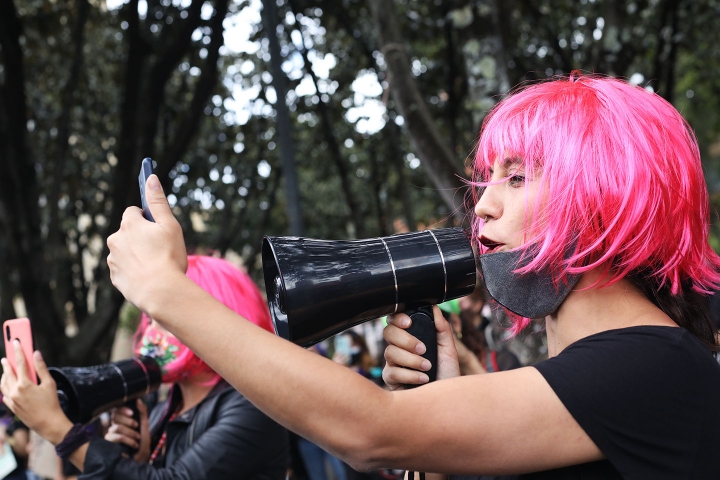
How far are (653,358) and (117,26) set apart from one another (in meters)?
9.29

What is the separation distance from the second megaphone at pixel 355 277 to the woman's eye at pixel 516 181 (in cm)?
16

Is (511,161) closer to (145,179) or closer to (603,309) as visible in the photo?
(603,309)

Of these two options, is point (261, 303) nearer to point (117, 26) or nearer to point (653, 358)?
point (653, 358)

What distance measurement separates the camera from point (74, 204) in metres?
11.0

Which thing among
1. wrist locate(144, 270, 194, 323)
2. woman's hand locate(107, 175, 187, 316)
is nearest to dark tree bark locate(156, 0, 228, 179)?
woman's hand locate(107, 175, 187, 316)

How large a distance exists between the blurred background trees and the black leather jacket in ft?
3.95

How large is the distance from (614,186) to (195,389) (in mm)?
2088

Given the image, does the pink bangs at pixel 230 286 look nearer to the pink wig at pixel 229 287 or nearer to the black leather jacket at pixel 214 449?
the pink wig at pixel 229 287

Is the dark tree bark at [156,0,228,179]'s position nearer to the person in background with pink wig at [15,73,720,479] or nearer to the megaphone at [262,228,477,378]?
the megaphone at [262,228,477,378]

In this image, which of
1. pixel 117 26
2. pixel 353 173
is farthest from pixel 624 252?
pixel 353 173

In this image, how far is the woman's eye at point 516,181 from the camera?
4.66 ft

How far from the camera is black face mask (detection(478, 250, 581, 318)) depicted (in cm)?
137

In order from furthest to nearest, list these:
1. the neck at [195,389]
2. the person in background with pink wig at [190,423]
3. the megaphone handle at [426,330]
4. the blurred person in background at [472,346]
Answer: the blurred person in background at [472,346], the neck at [195,389], the person in background with pink wig at [190,423], the megaphone handle at [426,330]

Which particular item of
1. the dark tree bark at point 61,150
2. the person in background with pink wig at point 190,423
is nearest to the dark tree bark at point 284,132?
the dark tree bark at point 61,150
